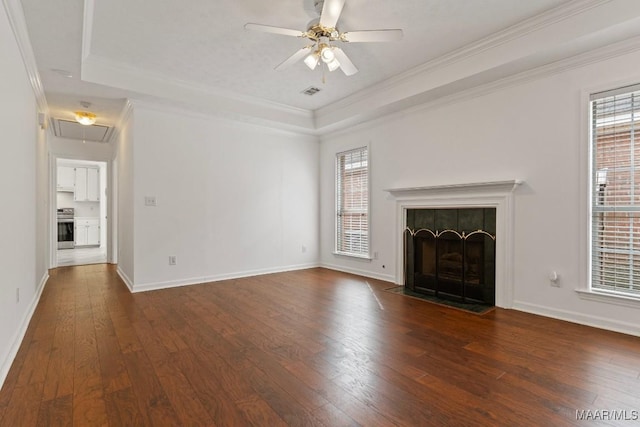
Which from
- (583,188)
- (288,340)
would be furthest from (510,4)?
(288,340)

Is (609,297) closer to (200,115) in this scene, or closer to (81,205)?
(200,115)

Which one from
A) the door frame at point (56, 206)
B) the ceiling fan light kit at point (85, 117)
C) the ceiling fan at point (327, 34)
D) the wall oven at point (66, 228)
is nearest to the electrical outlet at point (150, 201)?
the ceiling fan light kit at point (85, 117)

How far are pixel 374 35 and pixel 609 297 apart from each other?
3213mm

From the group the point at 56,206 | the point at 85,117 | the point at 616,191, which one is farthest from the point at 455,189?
the point at 56,206

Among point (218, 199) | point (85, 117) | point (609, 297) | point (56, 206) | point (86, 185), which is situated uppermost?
point (85, 117)

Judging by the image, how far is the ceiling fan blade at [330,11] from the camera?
247cm

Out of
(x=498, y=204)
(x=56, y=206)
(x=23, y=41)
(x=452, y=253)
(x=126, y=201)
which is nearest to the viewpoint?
(x=23, y=41)

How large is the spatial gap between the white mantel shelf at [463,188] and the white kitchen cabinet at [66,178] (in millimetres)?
9910

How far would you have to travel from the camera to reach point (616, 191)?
9.71 ft

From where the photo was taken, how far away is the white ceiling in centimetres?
279

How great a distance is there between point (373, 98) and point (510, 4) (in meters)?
2.10

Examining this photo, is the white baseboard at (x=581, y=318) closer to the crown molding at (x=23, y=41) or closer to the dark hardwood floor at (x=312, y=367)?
the dark hardwood floor at (x=312, y=367)

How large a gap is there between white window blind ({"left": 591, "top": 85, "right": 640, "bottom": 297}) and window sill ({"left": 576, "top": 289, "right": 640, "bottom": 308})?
0.06 metres
